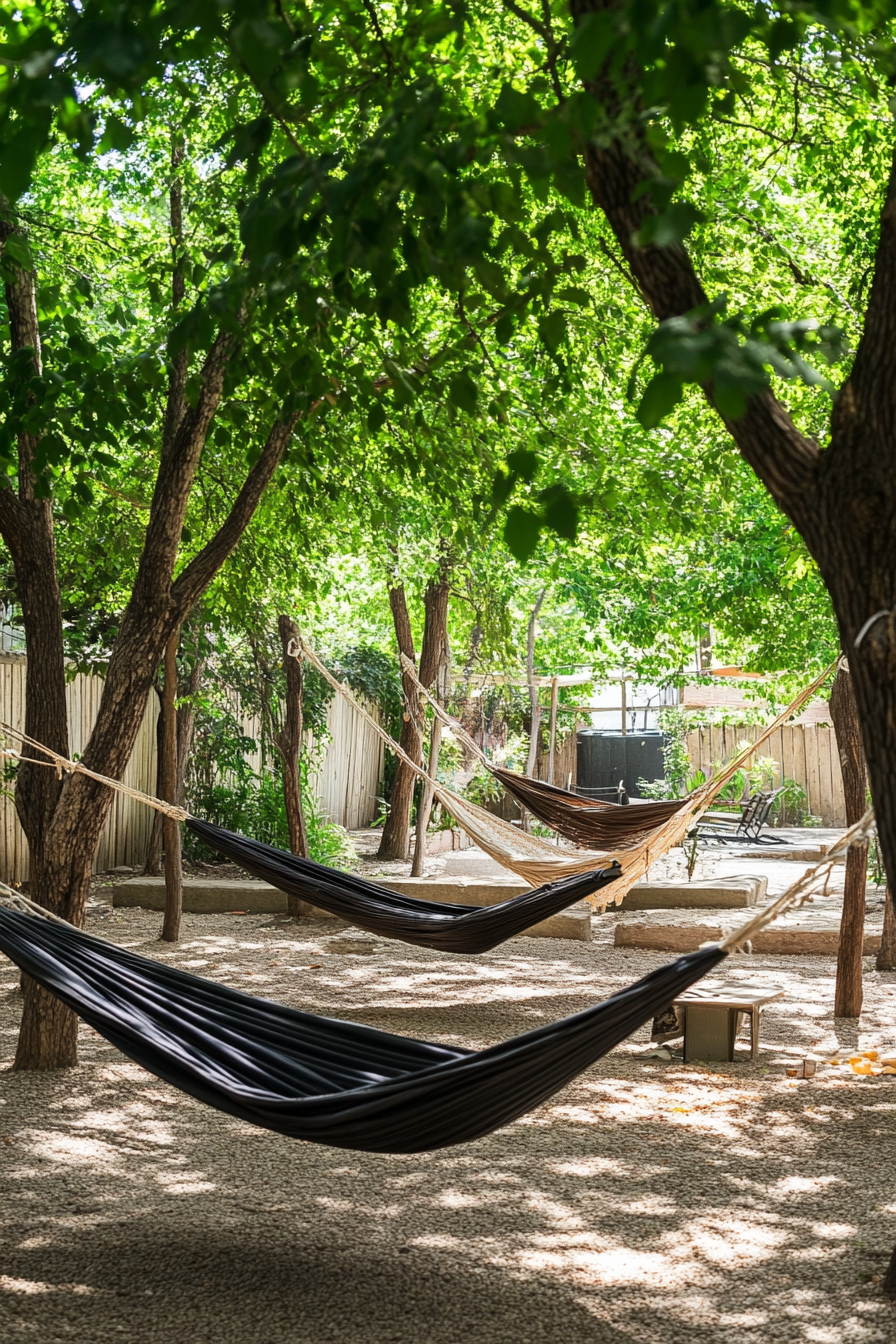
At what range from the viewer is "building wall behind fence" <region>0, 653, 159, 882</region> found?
660 centimetres

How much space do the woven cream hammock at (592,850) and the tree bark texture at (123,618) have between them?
3.42 ft

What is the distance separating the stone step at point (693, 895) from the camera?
6.28m

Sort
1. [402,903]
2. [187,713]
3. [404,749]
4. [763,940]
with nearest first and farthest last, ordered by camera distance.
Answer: [402,903], [763,940], [187,713], [404,749]

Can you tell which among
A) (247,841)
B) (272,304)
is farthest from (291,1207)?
(272,304)

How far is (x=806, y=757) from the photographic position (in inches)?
469

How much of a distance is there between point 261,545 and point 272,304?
2.77m

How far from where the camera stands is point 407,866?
7863mm

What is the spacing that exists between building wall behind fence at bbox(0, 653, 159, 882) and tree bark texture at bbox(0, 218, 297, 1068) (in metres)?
3.10

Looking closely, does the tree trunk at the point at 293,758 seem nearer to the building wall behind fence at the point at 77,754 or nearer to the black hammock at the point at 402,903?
the building wall behind fence at the point at 77,754

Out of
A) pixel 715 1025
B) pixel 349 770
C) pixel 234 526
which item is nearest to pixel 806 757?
pixel 349 770

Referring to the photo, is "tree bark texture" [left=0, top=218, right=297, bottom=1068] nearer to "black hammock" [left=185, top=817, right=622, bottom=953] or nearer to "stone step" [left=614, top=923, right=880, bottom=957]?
"black hammock" [left=185, top=817, right=622, bottom=953]

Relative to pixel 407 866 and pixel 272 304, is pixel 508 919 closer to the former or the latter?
pixel 272 304

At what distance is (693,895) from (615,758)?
6.63 metres

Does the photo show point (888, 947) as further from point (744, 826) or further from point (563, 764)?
point (563, 764)
